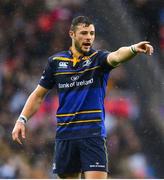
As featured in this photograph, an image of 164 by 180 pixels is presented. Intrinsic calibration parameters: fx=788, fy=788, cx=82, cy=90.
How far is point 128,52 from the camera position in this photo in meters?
5.46

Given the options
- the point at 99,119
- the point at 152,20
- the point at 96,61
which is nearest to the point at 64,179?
the point at 99,119

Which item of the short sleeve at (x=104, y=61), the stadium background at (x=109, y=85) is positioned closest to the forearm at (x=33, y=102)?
the short sleeve at (x=104, y=61)

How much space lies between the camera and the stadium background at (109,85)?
8.95 metres

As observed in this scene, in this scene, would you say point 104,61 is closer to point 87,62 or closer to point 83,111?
point 87,62

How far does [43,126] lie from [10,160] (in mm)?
553

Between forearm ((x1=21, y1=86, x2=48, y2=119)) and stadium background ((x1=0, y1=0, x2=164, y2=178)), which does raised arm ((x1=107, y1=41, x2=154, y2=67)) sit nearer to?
forearm ((x1=21, y1=86, x2=48, y2=119))

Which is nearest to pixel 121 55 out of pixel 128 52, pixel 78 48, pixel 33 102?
pixel 128 52

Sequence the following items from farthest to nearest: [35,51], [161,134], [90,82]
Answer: [35,51]
[161,134]
[90,82]

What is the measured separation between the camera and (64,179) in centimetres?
591

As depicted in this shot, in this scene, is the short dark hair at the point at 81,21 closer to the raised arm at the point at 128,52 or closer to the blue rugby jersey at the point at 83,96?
the blue rugby jersey at the point at 83,96

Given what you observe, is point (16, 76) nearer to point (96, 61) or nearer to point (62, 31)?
point (62, 31)

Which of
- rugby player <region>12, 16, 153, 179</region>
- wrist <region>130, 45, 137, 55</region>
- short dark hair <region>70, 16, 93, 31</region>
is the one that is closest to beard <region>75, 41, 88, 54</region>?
rugby player <region>12, 16, 153, 179</region>

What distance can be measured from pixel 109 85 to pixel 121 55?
12.0ft

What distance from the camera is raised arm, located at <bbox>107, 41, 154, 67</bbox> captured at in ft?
17.1
